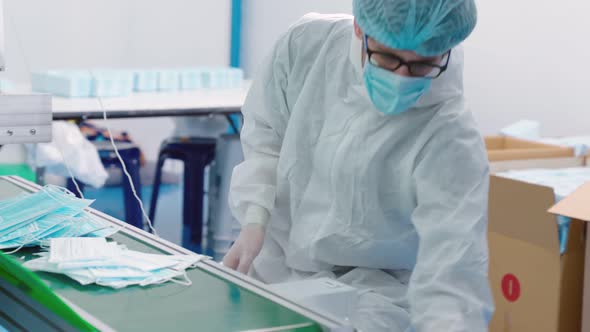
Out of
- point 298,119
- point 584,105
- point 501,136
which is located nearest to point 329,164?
point 298,119

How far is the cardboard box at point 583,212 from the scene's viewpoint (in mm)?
2217

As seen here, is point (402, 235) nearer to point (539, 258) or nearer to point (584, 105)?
point (539, 258)

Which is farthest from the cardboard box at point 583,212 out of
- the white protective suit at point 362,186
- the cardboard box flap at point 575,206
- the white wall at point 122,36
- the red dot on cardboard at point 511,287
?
the white wall at point 122,36

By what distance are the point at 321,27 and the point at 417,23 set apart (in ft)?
1.17

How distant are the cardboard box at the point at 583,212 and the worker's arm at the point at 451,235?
81cm

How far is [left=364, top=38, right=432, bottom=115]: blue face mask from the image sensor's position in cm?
145

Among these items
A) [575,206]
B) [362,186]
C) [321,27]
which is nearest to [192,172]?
[575,206]

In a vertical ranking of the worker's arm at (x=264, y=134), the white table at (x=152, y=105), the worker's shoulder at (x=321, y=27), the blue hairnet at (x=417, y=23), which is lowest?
the white table at (x=152, y=105)

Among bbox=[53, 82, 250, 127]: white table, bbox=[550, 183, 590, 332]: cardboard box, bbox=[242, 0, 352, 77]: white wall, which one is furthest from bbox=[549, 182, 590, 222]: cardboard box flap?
bbox=[242, 0, 352, 77]: white wall

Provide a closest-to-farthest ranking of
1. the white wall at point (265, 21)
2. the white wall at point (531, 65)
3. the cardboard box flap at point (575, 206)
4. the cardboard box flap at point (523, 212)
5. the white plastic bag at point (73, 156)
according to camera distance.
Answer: the cardboard box flap at point (575, 206) → the cardboard box flap at point (523, 212) → the white wall at point (531, 65) → the white plastic bag at point (73, 156) → the white wall at point (265, 21)

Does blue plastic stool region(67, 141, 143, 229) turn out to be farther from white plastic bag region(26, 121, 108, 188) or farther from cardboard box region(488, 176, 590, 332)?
cardboard box region(488, 176, 590, 332)

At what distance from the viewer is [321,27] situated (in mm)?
→ 1750

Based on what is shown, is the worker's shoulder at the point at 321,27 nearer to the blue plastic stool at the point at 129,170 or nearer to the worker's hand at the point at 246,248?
the worker's hand at the point at 246,248

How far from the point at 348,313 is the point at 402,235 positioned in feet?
0.74
